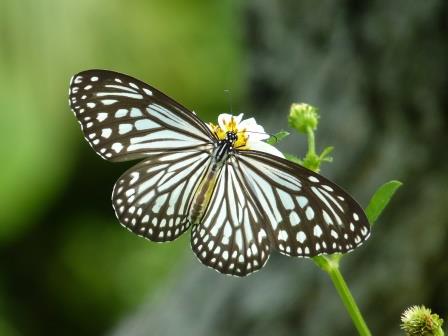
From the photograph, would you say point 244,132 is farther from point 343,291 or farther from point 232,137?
point 343,291

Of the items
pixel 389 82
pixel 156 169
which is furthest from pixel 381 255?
pixel 156 169

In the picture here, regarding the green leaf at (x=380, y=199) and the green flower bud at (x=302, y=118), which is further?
the green flower bud at (x=302, y=118)

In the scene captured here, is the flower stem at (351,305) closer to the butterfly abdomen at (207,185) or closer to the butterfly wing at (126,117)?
the butterfly abdomen at (207,185)

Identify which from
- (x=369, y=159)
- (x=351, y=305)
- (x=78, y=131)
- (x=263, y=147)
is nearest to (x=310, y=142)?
(x=263, y=147)

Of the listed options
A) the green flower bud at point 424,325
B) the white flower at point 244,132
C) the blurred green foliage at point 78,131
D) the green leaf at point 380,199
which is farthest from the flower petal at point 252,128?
the blurred green foliage at point 78,131

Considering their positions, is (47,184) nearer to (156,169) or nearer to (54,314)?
(54,314)

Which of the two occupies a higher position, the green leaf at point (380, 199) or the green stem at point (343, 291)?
the green leaf at point (380, 199)
